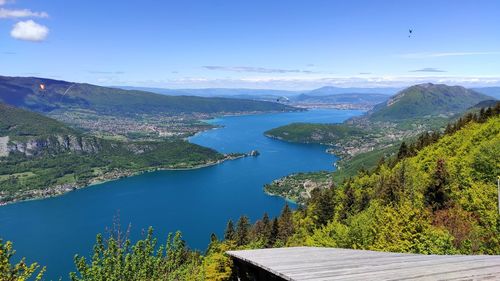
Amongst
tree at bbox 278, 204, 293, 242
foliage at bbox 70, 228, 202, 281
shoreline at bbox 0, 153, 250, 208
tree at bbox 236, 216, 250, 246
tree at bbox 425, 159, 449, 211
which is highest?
foliage at bbox 70, 228, 202, 281

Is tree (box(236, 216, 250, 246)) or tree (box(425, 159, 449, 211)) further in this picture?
tree (box(236, 216, 250, 246))

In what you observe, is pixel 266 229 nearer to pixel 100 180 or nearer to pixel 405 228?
pixel 405 228

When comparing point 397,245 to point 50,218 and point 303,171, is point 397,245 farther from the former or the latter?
point 303,171

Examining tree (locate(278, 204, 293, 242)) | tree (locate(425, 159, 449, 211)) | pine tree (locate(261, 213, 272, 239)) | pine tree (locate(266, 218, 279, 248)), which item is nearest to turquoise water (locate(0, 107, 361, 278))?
pine tree (locate(261, 213, 272, 239))

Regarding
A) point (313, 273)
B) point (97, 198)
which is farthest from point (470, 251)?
point (97, 198)

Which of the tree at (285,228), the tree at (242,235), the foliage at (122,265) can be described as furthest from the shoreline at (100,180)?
the foliage at (122,265)

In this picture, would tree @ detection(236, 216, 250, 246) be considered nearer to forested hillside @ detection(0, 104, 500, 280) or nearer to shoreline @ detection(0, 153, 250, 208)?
forested hillside @ detection(0, 104, 500, 280)

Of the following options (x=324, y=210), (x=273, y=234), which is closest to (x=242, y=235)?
(x=273, y=234)

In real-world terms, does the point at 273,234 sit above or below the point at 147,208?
above

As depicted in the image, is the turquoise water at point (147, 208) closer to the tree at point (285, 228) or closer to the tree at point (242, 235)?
the tree at point (242, 235)
